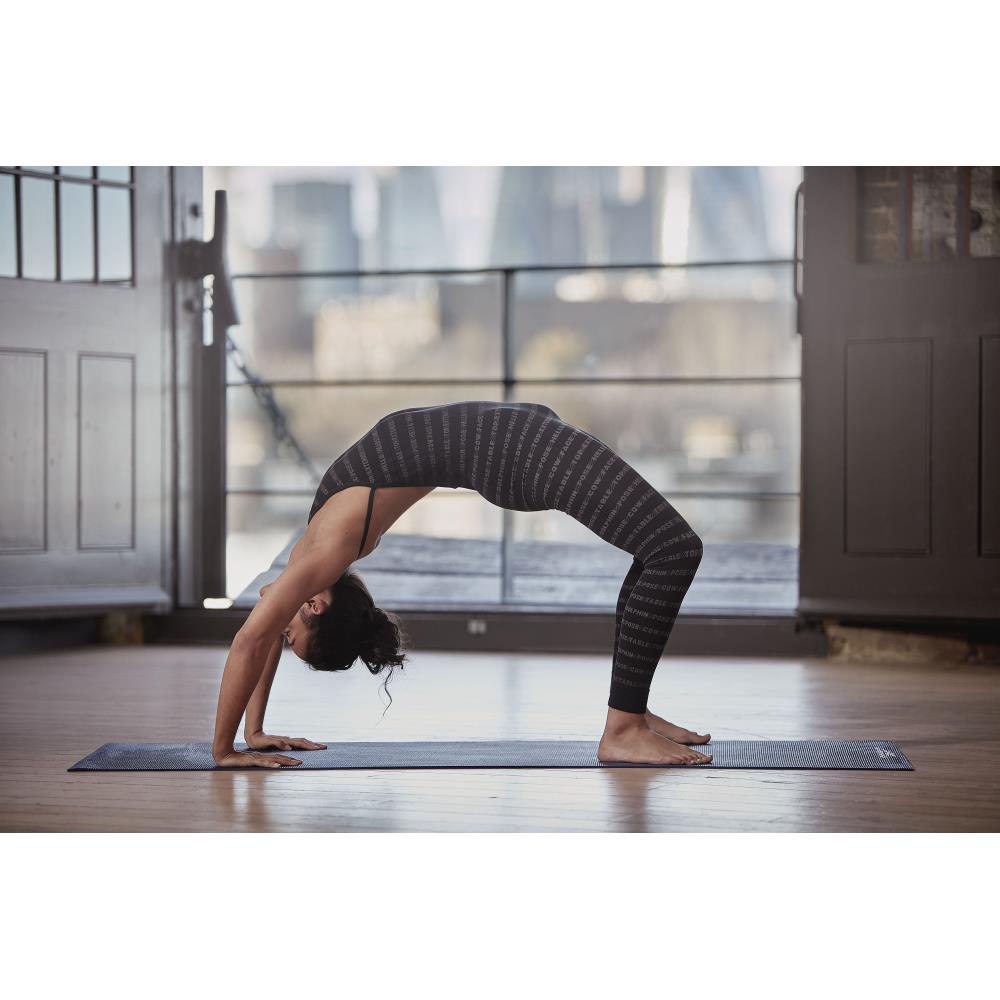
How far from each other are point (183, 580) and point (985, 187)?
3.22m

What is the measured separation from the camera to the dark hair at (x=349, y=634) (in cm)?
232

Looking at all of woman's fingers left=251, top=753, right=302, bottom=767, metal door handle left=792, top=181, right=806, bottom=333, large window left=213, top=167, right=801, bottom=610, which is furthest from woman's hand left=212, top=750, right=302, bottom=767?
large window left=213, top=167, right=801, bottom=610

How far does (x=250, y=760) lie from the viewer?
7.49ft

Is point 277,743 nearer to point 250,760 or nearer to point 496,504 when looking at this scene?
point 250,760

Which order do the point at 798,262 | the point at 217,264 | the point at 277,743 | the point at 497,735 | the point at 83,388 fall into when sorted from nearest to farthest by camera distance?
the point at 277,743
the point at 497,735
the point at 798,262
the point at 83,388
the point at 217,264

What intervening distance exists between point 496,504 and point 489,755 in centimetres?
54

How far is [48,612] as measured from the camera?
4.21 metres

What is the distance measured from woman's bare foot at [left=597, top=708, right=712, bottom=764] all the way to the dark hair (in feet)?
1.43

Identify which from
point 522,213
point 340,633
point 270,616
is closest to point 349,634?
point 340,633

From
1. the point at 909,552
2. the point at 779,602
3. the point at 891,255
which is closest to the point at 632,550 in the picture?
the point at 909,552

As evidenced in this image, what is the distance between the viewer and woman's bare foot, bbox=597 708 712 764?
7.59 feet

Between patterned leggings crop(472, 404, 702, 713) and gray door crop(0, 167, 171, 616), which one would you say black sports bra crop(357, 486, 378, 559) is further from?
gray door crop(0, 167, 171, 616)

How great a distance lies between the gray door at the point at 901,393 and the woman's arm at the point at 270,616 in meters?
2.28
